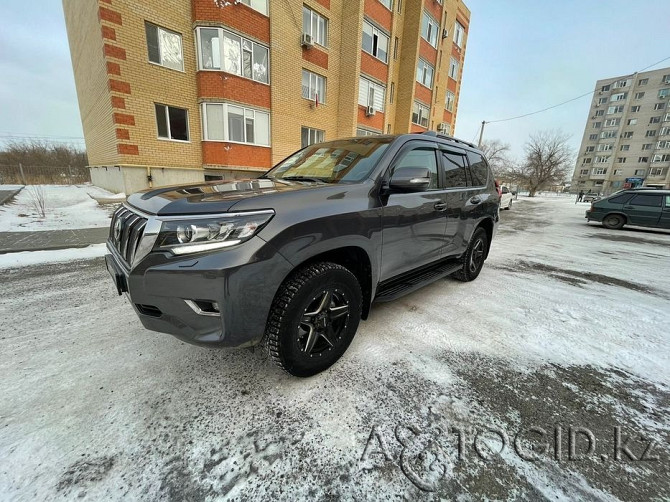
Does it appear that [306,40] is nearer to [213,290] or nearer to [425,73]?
[425,73]

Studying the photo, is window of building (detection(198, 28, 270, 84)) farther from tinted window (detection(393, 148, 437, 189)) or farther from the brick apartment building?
tinted window (detection(393, 148, 437, 189))

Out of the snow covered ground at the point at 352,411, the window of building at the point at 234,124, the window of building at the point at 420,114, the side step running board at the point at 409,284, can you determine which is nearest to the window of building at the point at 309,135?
the window of building at the point at 234,124

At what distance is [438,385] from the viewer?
6.91ft

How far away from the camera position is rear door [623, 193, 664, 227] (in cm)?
1055

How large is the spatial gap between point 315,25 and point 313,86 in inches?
111

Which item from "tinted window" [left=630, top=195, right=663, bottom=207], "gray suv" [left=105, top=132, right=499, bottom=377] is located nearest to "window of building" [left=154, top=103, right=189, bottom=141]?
"gray suv" [left=105, top=132, right=499, bottom=377]

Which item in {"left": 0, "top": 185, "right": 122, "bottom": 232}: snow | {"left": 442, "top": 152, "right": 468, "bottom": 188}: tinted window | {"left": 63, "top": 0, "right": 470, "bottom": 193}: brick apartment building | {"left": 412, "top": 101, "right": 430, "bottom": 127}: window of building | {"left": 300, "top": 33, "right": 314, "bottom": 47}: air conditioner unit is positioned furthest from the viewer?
{"left": 412, "top": 101, "right": 430, "bottom": 127}: window of building

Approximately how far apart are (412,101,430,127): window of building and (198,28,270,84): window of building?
11.6m

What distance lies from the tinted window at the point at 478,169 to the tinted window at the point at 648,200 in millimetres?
11299

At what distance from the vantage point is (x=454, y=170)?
3555mm

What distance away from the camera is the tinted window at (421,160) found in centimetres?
277

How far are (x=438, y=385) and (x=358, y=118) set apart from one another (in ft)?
55.7

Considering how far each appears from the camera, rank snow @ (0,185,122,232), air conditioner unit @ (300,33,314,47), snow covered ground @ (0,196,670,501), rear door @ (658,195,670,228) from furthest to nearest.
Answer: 1. air conditioner unit @ (300,33,314,47)
2. rear door @ (658,195,670,228)
3. snow @ (0,185,122,232)
4. snow covered ground @ (0,196,670,501)

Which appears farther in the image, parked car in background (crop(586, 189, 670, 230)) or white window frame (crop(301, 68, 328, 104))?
white window frame (crop(301, 68, 328, 104))
